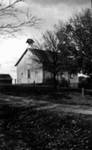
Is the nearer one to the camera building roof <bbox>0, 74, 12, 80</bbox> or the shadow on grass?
the shadow on grass

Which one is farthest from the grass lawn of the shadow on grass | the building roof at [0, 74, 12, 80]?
the building roof at [0, 74, 12, 80]

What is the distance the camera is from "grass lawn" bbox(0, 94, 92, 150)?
7.82 metres

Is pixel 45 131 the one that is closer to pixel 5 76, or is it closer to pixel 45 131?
pixel 45 131

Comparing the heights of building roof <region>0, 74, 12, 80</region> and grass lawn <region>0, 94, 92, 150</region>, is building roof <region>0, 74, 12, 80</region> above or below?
above

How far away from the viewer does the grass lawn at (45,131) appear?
7.82m

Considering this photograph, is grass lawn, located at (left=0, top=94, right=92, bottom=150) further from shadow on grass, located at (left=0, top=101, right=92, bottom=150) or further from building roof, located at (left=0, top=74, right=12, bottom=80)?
building roof, located at (left=0, top=74, right=12, bottom=80)

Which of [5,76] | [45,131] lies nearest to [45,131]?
[45,131]

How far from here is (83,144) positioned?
7371mm

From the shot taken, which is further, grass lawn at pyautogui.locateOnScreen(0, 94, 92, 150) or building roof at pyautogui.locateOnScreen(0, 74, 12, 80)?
building roof at pyautogui.locateOnScreen(0, 74, 12, 80)

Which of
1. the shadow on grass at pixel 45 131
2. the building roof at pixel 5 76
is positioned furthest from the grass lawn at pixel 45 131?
the building roof at pixel 5 76

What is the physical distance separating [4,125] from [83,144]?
4728mm

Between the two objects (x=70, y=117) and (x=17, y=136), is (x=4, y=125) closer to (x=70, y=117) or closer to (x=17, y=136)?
(x=17, y=136)

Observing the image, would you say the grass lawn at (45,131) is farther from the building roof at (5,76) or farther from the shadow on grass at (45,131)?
the building roof at (5,76)

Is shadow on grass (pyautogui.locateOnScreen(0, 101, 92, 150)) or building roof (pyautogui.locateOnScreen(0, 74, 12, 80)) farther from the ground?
building roof (pyautogui.locateOnScreen(0, 74, 12, 80))
